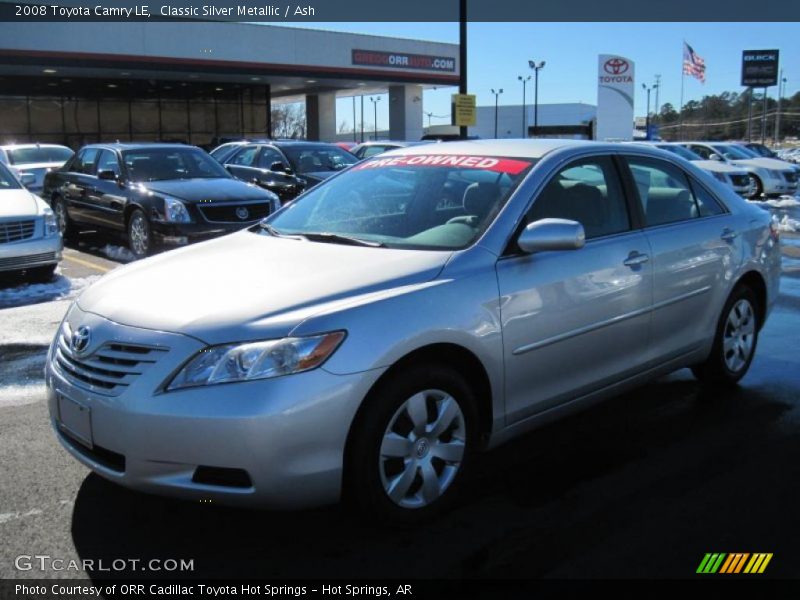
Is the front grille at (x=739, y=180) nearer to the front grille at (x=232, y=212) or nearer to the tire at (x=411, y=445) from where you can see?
the front grille at (x=232, y=212)

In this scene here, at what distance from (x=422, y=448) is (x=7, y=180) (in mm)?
9054

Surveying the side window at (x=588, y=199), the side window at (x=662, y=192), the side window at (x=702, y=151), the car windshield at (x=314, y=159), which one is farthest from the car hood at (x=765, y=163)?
the side window at (x=588, y=199)

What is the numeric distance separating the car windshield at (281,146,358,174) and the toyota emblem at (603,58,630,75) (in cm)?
3149

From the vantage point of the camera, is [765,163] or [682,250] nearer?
[682,250]

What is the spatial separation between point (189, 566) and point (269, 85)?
41531mm

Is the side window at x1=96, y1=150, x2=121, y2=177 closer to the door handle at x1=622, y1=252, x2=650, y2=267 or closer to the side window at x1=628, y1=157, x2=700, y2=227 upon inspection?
the side window at x1=628, y1=157, x2=700, y2=227

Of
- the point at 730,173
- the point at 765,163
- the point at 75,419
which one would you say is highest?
the point at 765,163

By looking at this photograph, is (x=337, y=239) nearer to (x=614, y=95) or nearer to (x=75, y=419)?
(x=75, y=419)

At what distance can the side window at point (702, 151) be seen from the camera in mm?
23670

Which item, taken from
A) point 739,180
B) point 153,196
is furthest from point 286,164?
point 739,180

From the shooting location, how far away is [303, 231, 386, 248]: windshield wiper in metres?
4.02

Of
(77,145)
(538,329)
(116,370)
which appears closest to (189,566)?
(116,370)

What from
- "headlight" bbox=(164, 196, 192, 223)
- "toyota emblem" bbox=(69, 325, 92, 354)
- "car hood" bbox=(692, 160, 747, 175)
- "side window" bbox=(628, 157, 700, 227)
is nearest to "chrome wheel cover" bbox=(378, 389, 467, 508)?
"toyota emblem" bbox=(69, 325, 92, 354)

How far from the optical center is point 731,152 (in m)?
24.7
